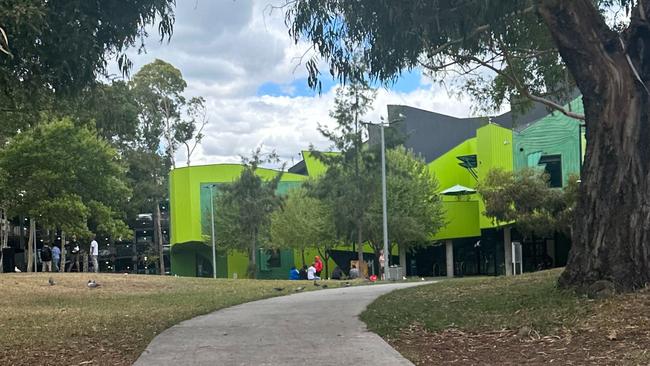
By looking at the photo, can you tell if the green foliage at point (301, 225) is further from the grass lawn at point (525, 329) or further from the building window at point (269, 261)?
the grass lawn at point (525, 329)

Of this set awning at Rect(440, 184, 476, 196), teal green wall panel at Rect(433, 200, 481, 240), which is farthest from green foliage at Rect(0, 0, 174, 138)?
teal green wall panel at Rect(433, 200, 481, 240)

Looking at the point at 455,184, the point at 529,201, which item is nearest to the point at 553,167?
the point at 529,201

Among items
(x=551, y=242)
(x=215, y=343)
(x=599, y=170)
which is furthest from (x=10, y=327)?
(x=551, y=242)

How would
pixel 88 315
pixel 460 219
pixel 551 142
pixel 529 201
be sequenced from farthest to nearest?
pixel 460 219 → pixel 551 142 → pixel 529 201 → pixel 88 315

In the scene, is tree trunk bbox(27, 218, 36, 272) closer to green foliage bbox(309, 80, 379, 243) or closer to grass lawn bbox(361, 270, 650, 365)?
green foliage bbox(309, 80, 379, 243)

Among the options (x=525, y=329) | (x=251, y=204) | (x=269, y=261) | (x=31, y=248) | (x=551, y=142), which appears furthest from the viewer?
(x=269, y=261)

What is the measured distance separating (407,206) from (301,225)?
8.43 meters

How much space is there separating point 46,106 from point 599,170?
431 inches

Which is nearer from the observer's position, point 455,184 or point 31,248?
point 31,248

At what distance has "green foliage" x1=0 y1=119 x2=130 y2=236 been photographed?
2784 centimetres

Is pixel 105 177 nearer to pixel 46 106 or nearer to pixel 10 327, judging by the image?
pixel 46 106

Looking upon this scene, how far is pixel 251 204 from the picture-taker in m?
41.3

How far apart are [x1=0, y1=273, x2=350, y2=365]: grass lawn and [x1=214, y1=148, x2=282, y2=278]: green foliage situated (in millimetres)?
20450

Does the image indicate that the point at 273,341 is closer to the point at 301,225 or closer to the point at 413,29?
the point at 413,29
